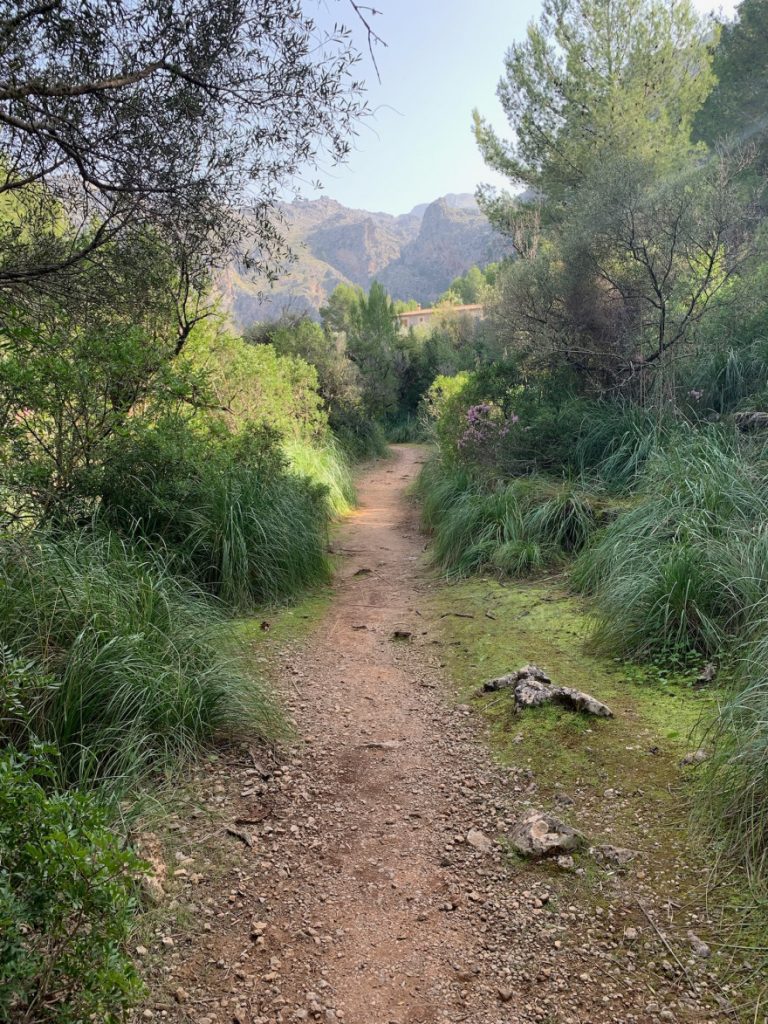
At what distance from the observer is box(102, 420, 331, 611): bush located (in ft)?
16.6

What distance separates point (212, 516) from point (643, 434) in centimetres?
490

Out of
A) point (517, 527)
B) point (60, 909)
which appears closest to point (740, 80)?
point (517, 527)

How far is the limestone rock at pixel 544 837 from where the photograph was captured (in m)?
2.45

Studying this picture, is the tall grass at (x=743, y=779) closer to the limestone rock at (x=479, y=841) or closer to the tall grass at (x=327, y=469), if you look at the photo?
the limestone rock at (x=479, y=841)

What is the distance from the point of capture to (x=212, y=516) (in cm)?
551

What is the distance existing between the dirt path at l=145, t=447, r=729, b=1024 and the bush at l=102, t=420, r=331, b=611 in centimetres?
199

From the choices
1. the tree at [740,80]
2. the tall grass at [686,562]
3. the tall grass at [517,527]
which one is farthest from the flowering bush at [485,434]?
the tree at [740,80]

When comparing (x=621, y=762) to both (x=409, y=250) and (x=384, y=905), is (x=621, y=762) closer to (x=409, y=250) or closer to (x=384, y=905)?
(x=384, y=905)

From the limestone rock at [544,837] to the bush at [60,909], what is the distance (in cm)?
150

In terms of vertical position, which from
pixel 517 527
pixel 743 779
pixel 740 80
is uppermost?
A: pixel 740 80

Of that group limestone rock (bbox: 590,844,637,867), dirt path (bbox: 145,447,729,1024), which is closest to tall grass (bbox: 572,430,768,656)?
dirt path (bbox: 145,447,729,1024)

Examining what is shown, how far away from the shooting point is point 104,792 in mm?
2465

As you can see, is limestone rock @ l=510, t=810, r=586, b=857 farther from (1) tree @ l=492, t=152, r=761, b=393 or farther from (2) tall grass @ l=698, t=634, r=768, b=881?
(1) tree @ l=492, t=152, r=761, b=393

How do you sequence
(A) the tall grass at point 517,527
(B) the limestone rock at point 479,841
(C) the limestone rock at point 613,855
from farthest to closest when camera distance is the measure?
(A) the tall grass at point 517,527 < (B) the limestone rock at point 479,841 < (C) the limestone rock at point 613,855
